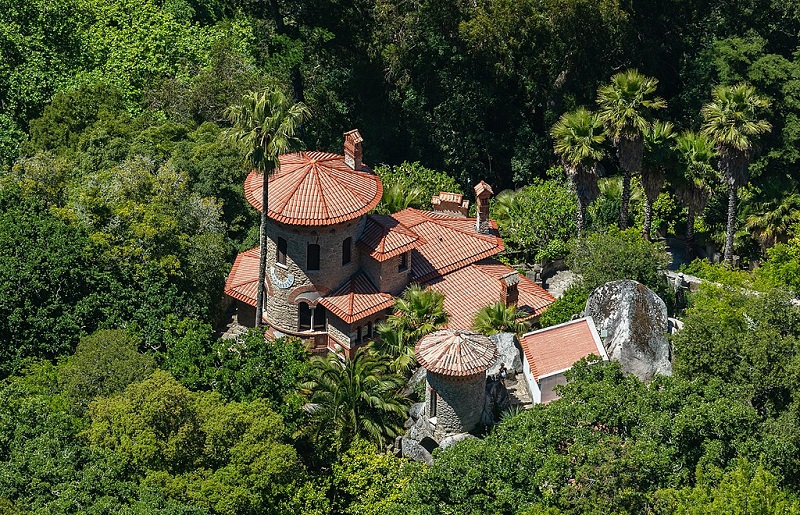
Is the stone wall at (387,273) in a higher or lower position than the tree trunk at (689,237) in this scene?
higher

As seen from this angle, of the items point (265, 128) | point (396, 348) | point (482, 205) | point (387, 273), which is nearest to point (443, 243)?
point (482, 205)

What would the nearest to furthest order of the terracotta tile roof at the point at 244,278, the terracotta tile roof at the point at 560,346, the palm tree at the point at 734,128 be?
the terracotta tile roof at the point at 560,346, the terracotta tile roof at the point at 244,278, the palm tree at the point at 734,128

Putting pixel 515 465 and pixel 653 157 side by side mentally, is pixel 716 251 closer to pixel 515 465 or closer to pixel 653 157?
pixel 653 157

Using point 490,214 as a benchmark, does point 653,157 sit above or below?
above

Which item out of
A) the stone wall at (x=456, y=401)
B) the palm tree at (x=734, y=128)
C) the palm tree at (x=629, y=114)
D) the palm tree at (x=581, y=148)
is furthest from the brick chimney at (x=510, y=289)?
the palm tree at (x=734, y=128)

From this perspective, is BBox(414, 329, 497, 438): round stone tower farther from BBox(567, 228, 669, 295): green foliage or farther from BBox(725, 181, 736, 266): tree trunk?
BBox(725, 181, 736, 266): tree trunk

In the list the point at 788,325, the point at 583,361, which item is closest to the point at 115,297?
the point at 583,361

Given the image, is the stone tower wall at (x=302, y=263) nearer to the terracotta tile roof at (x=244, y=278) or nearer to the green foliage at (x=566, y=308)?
the terracotta tile roof at (x=244, y=278)
